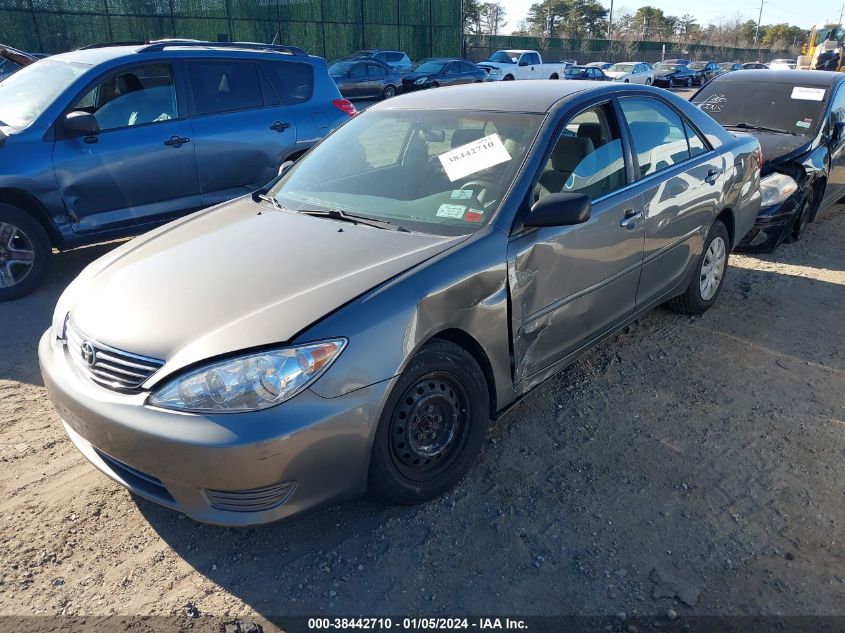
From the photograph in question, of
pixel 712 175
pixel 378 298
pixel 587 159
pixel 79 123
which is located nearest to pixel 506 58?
pixel 79 123

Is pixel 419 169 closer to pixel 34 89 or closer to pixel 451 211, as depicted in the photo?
pixel 451 211

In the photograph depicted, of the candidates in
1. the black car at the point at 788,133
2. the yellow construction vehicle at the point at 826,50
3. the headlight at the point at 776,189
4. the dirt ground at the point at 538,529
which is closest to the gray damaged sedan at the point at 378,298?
the dirt ground at the point at 538,529

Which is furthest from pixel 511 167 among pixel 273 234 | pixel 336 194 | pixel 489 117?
pixel 273 234

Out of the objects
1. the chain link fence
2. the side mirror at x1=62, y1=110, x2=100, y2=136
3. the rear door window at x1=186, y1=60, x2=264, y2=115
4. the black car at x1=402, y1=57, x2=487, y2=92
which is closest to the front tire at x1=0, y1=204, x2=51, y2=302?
the side mirror at x1=62, y1=110, x2=100, y2=136

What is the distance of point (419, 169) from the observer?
3443 mm

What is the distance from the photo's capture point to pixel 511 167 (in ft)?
10.4

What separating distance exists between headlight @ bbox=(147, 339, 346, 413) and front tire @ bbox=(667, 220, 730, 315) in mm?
3248

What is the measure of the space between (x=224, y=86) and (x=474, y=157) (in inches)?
154

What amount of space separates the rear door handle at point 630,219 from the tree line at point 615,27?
53.5 m

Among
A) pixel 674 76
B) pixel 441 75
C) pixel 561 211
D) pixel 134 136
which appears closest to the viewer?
pixel 561 211

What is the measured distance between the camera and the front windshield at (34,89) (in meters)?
5.42

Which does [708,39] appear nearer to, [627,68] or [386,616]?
[627,68]

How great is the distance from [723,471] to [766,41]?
105 metres

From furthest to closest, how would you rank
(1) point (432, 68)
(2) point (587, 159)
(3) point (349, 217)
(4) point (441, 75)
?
(1) point (432, 68) < (4) point (441, 75) < (2) point (587, 159) < (3) point (349, 217)
